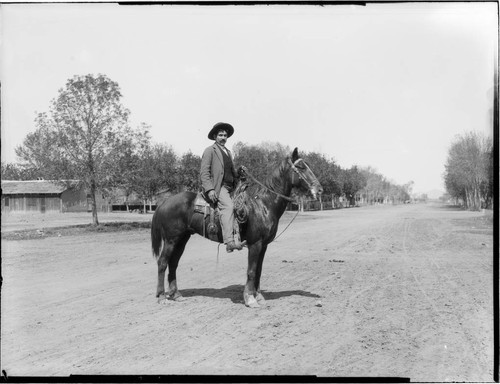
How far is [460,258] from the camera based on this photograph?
1328 centimetres

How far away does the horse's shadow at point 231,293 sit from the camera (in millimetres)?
8062

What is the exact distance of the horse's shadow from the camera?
8.06 meters

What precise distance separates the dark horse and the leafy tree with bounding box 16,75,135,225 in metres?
17.6

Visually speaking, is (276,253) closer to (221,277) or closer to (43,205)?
(221,277)

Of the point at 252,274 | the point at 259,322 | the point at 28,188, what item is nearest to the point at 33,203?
the point at 28,188

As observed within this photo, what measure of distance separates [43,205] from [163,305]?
4900 cm

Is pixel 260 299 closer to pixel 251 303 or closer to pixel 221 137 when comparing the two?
pixel 251 303

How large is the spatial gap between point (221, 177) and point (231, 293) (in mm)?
2683

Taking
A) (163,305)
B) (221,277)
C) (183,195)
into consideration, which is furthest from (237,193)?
(221,277)

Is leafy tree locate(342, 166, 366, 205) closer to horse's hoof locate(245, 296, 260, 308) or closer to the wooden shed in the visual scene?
the wooden shed

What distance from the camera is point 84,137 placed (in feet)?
76.8

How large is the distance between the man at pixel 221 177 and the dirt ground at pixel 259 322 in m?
1.42

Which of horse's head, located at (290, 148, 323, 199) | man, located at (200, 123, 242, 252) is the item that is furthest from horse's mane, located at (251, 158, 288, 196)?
man, located at (200, 123, 242, 252)

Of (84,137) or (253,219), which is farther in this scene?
(84,137)
